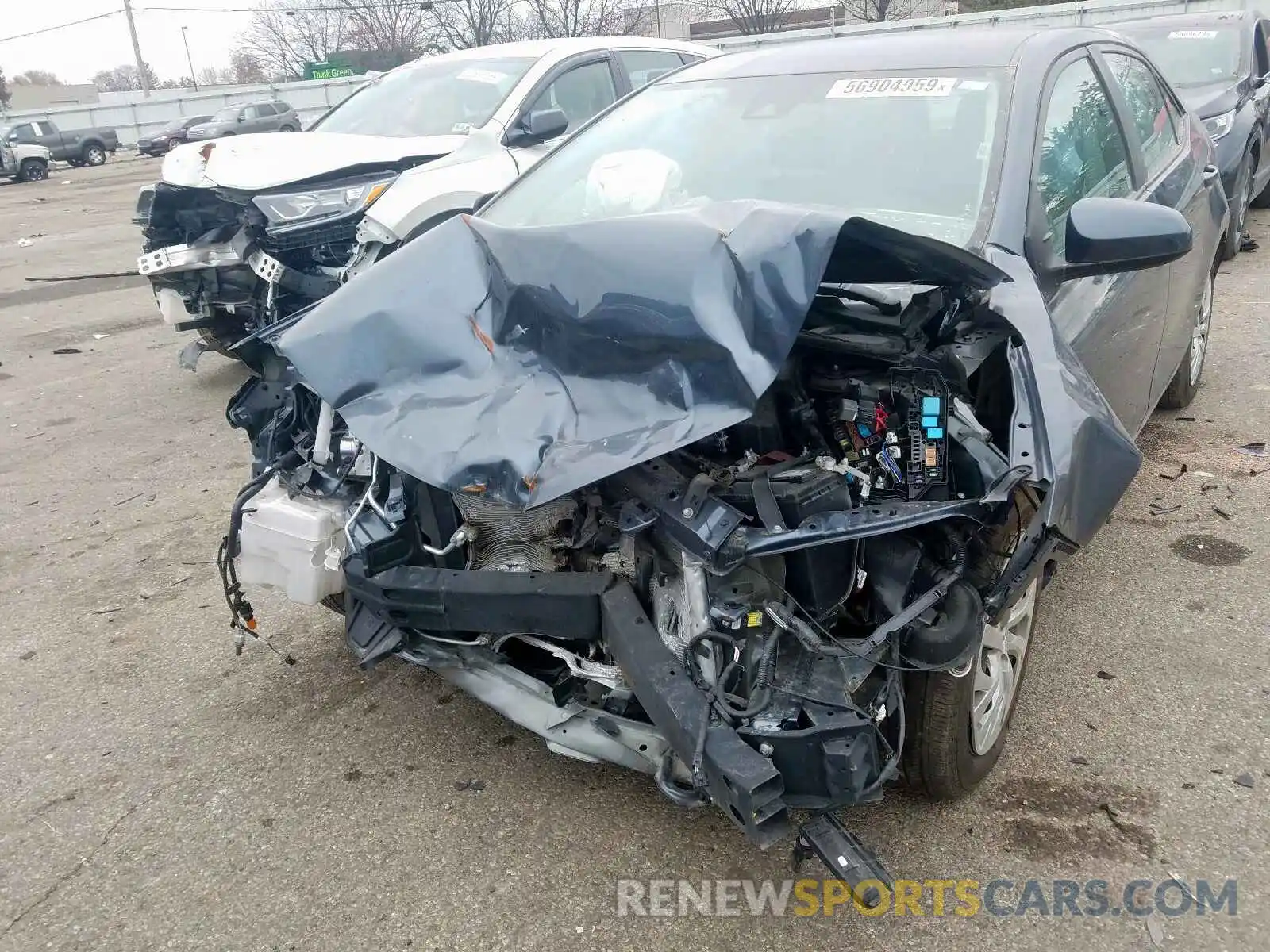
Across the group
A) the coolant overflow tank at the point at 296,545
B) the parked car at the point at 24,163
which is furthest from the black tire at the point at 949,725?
the parked car at the point at 24,163

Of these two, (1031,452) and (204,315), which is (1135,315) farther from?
(204,315)

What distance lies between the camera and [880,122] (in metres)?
3.06

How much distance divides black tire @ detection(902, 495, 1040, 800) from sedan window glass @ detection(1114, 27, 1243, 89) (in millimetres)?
7736

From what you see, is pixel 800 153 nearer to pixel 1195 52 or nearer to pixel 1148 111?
pixel 1148 111

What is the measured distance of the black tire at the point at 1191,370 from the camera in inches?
191

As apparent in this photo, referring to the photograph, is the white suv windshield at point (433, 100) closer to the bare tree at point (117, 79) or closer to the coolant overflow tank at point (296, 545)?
the coolant overflow tank at point (296, 545)

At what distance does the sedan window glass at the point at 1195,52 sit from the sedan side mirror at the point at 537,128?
5380 mm

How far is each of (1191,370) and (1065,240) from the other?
2.80 meters

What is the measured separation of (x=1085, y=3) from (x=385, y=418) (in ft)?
85.0

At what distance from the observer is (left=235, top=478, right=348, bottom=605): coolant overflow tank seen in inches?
104

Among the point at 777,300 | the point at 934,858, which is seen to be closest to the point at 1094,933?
the point at 934,858

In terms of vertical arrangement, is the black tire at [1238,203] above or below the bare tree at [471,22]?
below

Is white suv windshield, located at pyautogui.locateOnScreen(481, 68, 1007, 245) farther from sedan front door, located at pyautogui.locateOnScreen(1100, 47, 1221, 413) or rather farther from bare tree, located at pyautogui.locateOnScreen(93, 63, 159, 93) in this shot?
bare tree, located at pyautogui.locateOnScreen(93, 63, 159, 93)

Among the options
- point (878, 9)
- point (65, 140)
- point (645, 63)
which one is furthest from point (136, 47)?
point (645, 63)
